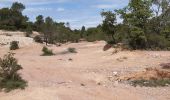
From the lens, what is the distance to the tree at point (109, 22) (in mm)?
44688

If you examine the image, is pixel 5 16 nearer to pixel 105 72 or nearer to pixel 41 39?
pixel 41 39

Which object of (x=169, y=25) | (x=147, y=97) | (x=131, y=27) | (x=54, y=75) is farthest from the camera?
(x=169, y=25)

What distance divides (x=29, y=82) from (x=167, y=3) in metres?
27.9

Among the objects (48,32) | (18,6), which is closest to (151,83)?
(48,32)

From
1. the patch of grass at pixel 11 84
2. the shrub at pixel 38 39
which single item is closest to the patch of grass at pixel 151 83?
the patch of grass at pixel 11 84

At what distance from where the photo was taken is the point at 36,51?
4678 cm

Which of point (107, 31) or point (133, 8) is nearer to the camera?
point (133, 8)

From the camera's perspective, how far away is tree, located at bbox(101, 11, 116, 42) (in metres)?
44.7

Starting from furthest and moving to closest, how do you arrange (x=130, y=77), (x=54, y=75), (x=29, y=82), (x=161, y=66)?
1. (x=161, y=66)
2. (x=54, y=75)
3. (x=130, y=77)
4. (x=29, y=82)

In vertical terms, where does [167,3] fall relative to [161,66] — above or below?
above

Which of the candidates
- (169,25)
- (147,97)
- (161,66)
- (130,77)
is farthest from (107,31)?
(147,97)

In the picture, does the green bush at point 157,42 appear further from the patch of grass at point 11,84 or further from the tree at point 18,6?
the tree at point 18,6

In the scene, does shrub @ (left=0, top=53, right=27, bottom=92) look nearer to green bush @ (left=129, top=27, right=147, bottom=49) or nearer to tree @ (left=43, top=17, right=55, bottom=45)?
green bush @ (left=129, top=27, right=147, bottom=49)

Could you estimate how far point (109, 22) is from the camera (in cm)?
4547
